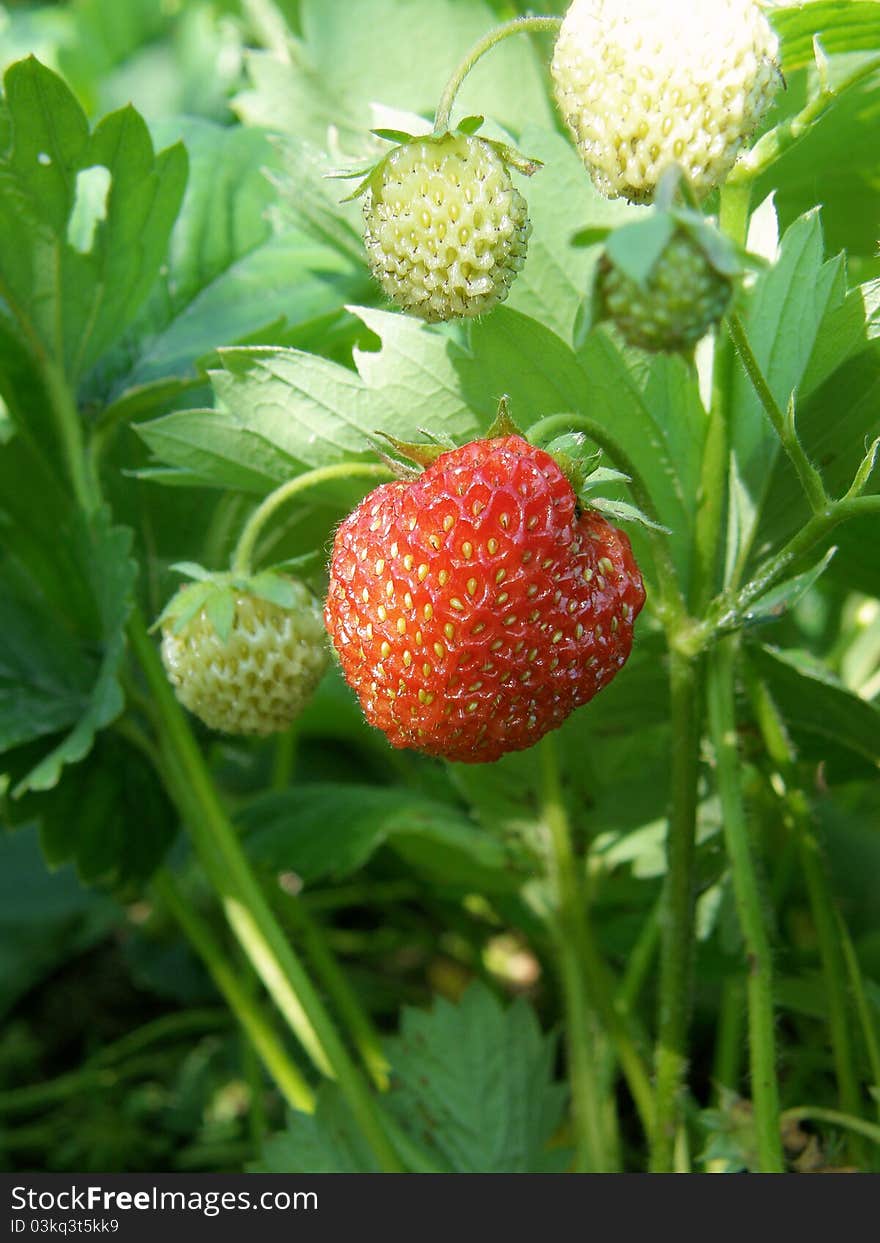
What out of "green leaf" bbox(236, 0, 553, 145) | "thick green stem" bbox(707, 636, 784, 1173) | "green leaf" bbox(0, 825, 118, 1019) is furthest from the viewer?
"green leaf" bbox(0, 825, 118, 1019)

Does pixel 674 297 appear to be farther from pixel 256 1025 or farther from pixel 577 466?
pixel 256 1025

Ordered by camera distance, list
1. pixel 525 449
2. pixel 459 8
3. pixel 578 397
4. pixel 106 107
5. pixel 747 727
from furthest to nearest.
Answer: pixel 106 107
pixel 459 8
pixel 747 727
pixel 578 397
pixel 525 449

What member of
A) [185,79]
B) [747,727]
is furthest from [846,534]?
[185,79]

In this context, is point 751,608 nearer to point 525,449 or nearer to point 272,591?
point 525,449

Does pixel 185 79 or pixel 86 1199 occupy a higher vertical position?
pixel 185 79

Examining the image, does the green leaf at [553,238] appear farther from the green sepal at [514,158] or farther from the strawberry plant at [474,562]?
the green sepal at [514,158]

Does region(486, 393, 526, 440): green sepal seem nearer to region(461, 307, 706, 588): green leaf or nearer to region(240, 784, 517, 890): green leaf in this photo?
region(461, 307, 706, 588): green leaf

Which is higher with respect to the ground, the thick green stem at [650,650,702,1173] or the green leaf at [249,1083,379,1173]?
the thick green stem at [650,650,702,1173]

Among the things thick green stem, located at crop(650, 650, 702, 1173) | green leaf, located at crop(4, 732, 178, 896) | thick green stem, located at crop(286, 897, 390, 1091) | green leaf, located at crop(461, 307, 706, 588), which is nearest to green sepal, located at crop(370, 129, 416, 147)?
green leaf, located at crop(461, 307, 706, 588)
